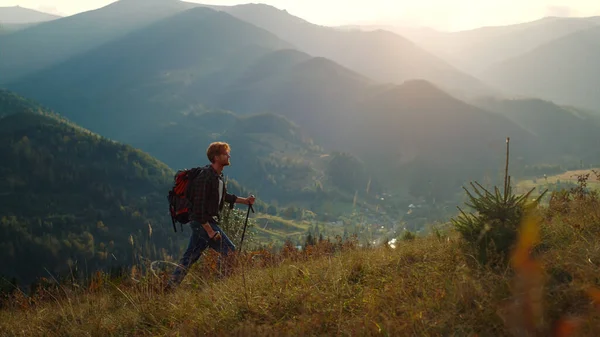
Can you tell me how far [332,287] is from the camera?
Result: 5.51 meters

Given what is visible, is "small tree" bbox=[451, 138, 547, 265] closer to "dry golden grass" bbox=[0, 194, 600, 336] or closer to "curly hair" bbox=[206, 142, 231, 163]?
"dry golden grass" bbox=[0, 194, 600, 336]

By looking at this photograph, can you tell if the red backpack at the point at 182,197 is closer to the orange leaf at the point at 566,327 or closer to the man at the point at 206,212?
the man at the point at 206,212

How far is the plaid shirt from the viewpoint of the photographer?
734 cm

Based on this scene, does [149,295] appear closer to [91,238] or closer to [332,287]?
[332,287]

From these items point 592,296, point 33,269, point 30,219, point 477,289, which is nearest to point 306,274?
→ point 477,289

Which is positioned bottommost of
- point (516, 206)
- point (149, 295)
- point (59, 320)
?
point (59, 320)

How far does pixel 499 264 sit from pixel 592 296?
1233 millimetres

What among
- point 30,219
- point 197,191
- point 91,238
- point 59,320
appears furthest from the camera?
point 30,219

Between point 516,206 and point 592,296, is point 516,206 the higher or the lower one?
the higher one

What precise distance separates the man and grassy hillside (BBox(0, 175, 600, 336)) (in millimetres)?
528

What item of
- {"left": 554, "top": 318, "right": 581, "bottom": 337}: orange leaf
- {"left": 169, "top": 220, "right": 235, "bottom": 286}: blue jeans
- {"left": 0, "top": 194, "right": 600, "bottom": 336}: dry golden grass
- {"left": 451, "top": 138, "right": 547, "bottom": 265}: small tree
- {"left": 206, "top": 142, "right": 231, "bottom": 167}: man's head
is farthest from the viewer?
A: {"left": 206, "top": 142, "right": 231, "bottom": 167}: man's head

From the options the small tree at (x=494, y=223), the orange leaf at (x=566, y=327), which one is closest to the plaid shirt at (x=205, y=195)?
the small tree at (x=494, y=223)

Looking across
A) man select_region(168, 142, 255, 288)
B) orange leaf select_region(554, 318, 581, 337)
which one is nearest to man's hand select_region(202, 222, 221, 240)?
man select_region(168, 142, 255, 288)

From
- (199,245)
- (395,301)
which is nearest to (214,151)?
(199,245)
